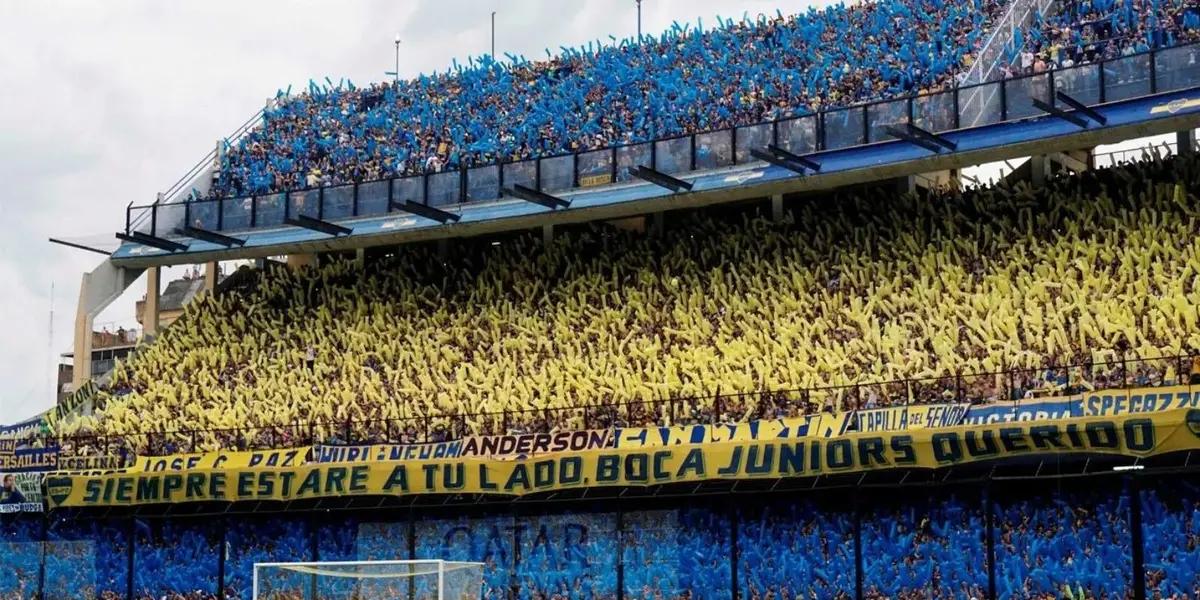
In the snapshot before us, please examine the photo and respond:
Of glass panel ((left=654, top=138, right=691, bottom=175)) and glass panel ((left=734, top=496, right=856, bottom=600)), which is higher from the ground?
glass panel ((left=654, top=138, right=691, bottom=175))

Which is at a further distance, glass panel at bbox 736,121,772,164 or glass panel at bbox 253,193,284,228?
glass panel at bbox 253,193,284,228

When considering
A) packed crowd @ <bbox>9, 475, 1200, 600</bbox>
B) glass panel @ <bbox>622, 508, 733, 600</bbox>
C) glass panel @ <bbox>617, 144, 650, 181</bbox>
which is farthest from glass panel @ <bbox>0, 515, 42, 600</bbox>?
glass panel @ <bbox>617, 144, 650, 181</bbox>

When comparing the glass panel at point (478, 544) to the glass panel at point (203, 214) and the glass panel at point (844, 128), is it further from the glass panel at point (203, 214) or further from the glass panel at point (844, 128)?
the glass panel at point (203, 214)

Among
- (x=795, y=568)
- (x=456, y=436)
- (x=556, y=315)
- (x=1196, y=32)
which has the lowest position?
(x=795, y=568)

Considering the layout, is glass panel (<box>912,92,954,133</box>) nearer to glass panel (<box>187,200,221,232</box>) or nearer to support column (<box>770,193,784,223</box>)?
support column (<box>770,193,784,223</box>)

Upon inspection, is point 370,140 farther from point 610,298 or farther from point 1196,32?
point 1196,32

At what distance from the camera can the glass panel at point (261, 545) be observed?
102ft

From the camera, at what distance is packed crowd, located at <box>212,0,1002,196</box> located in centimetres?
3734

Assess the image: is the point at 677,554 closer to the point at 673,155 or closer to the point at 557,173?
the point at 673,155

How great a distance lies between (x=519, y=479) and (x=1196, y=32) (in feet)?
51.6

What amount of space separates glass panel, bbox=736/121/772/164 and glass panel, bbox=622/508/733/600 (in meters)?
9.07

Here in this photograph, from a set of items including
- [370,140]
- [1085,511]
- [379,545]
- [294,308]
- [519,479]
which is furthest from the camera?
[370,140]

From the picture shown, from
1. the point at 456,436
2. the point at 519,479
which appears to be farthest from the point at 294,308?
the point at 519,479

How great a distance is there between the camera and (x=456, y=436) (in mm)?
30891
